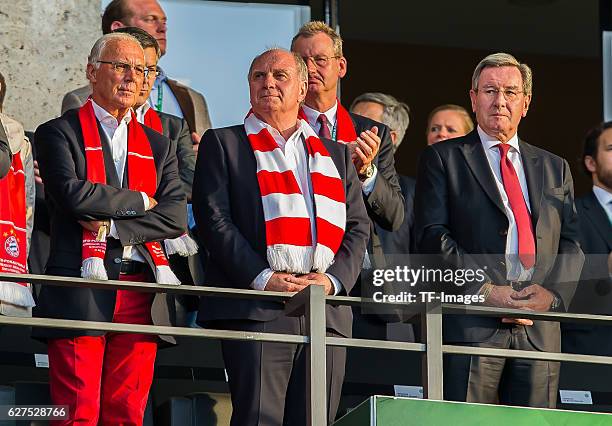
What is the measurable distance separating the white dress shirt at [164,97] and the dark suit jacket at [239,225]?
1384 mm

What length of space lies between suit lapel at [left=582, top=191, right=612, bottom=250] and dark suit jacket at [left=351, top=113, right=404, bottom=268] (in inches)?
42.3

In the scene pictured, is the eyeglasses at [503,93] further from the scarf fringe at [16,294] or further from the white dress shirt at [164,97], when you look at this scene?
the scarf fringe at [16,294]

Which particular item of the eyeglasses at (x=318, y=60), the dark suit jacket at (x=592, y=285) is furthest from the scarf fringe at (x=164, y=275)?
the dark suit jacket at (x=592, y=285)

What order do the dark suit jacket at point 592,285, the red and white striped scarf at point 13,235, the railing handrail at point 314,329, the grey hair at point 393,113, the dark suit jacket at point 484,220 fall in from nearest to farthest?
the railing handrail at point 314,329
the red and white striped scarf at point 13,235
the dark suit jacket at point 484,220
the dark suit jacket at point 592,285
the grey hair at point 393,113

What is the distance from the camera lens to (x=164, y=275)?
627cm

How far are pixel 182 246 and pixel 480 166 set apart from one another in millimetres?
1322

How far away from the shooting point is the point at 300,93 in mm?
6562

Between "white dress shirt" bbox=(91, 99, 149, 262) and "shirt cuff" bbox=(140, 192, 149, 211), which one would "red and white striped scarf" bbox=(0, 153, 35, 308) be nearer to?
"white dress shirt" bbox=(91, 99, 149, 262)

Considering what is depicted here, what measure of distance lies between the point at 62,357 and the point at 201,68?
11.7ft

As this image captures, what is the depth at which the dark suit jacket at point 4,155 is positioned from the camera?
6.00 m

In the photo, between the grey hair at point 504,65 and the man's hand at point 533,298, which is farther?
the grey hair at point 504,65

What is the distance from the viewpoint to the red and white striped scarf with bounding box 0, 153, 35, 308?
6305 millimetres

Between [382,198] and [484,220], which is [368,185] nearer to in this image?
[382,198]

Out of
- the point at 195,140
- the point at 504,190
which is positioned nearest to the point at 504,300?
the point at 504,190
